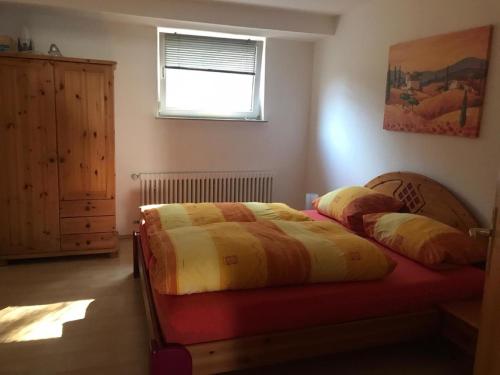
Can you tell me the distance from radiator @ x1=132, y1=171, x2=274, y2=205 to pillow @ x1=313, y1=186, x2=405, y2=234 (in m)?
1.33

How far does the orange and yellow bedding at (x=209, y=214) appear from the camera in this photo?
2.69 m

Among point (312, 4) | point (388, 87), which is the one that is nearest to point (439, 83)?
point (388, 87)

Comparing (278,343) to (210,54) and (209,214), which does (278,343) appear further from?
(210,54)

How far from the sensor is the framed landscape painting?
2537 mm

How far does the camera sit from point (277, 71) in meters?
4.45

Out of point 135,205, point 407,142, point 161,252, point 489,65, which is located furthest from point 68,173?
point 489,65

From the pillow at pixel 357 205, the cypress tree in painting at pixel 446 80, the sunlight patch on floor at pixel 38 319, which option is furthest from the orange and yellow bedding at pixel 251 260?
the cypress tree in painting at pixel 446 80

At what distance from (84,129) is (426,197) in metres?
2.66

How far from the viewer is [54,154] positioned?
3.39 m

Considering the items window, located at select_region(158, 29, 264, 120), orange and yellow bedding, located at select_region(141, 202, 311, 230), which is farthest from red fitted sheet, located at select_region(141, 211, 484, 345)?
window, located at select_region(158, 29, 264, 120)

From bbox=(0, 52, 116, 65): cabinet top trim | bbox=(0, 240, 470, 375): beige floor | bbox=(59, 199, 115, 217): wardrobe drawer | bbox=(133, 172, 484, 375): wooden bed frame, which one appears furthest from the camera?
bbox=(59, 199, 115, 217): wardrobe drawer

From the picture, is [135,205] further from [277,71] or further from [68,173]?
[277,71]

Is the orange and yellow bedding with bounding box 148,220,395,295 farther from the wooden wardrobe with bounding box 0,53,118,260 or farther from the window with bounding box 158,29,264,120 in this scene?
the window with bounding box 158,29,264,120

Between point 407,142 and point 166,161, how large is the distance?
2.29 metres
